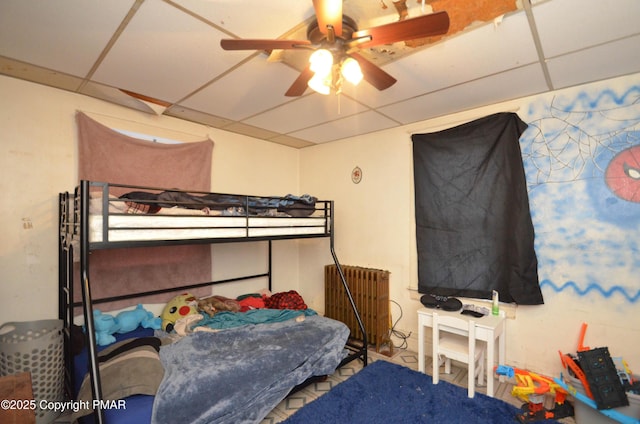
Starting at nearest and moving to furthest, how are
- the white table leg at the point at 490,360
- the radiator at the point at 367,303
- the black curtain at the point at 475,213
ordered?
1. the white table leg at the point at 490,360
2. the black curtain at the point at 475,213
3. the radiator at the point at 367,303

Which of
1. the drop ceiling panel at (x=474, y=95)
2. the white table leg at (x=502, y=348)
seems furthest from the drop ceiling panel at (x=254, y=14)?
the white table leg at (x=502, y=348)

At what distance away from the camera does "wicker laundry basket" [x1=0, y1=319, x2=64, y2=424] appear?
1.83 m

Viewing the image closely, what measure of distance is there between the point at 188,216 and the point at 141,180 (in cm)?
111

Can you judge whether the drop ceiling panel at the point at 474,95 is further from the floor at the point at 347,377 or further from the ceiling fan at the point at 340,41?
the floor at the point at 347,377

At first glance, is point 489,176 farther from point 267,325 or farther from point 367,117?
point 267,325

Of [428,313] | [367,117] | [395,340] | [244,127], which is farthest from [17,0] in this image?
[395,340]

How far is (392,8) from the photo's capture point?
1.41 metres

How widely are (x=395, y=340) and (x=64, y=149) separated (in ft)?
11.3

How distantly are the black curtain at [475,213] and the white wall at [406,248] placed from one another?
0.12 metres

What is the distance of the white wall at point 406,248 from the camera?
212 cm

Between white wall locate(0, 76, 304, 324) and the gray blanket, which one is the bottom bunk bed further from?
white wall locate(0, 76, 304, 324)

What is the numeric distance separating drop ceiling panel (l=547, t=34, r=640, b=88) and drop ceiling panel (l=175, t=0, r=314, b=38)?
1594 millimetres

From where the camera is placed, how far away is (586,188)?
7.27 ft

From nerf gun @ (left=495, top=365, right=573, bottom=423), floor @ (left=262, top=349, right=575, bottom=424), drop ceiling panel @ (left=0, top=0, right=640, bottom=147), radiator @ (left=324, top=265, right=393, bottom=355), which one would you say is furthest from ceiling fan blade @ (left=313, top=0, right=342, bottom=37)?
nerf gun @ (left=495, top=365, right=573, bottom=423)
